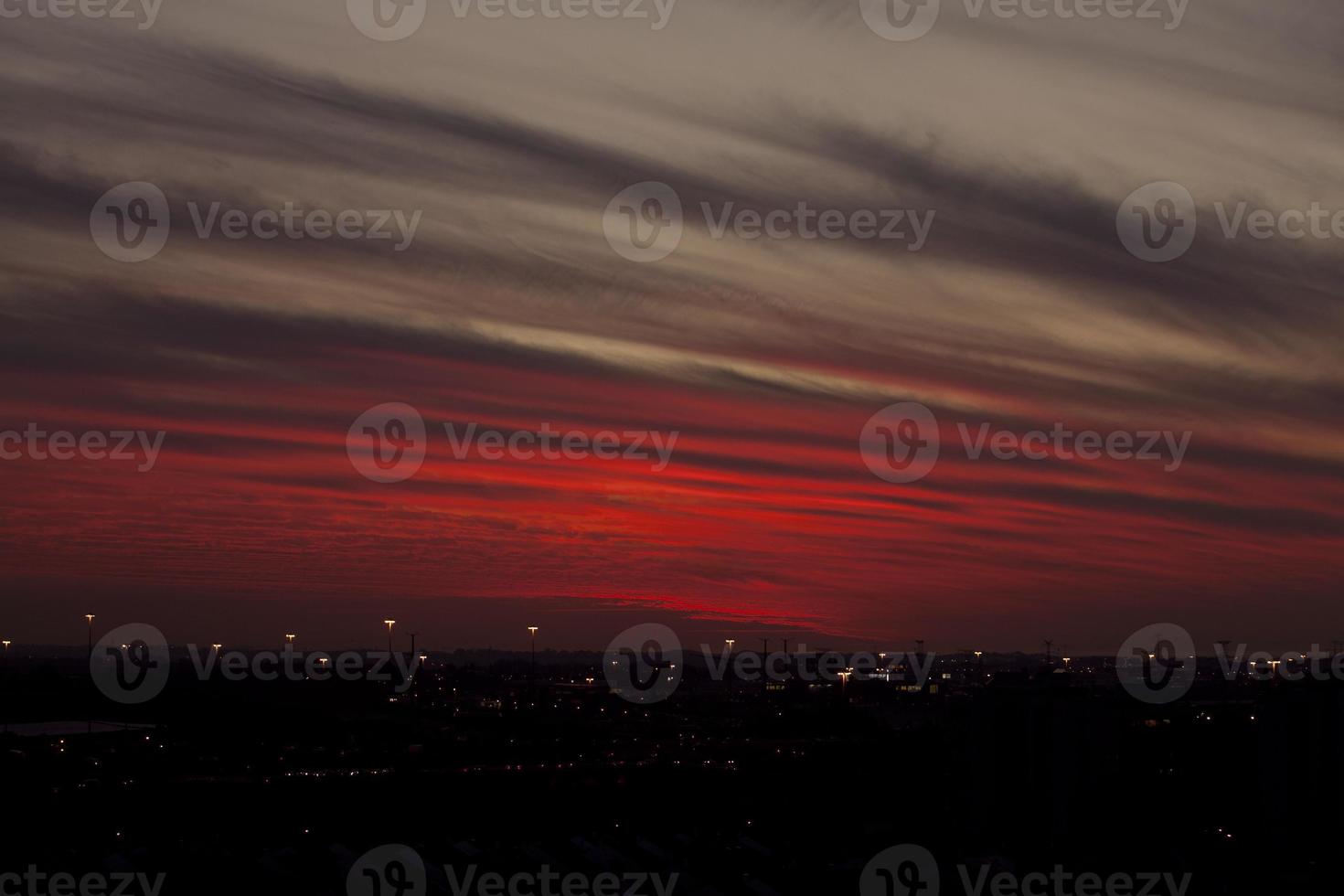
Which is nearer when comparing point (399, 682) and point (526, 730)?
point (526, 730)

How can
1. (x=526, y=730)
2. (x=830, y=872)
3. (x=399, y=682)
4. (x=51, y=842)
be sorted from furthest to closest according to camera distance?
(x=399, y=682)
(x=526, y=730)
(x=51, y=842)
(x=830, y=872)

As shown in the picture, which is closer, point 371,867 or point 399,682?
point 371,867

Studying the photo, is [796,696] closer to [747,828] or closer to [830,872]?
[747,828]

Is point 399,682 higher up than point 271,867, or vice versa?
point 399,682

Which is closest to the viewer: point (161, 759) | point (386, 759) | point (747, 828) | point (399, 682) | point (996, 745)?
point (747, 828)

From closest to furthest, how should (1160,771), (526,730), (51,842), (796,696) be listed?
(51,842) < (1160,771) < (526,730) < (796,696)

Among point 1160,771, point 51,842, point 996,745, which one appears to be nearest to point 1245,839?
point 996,745

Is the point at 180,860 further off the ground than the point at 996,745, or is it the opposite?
the point at 996,745

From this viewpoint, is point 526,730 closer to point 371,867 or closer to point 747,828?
point 747,828

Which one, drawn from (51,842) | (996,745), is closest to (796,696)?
(996,745)
